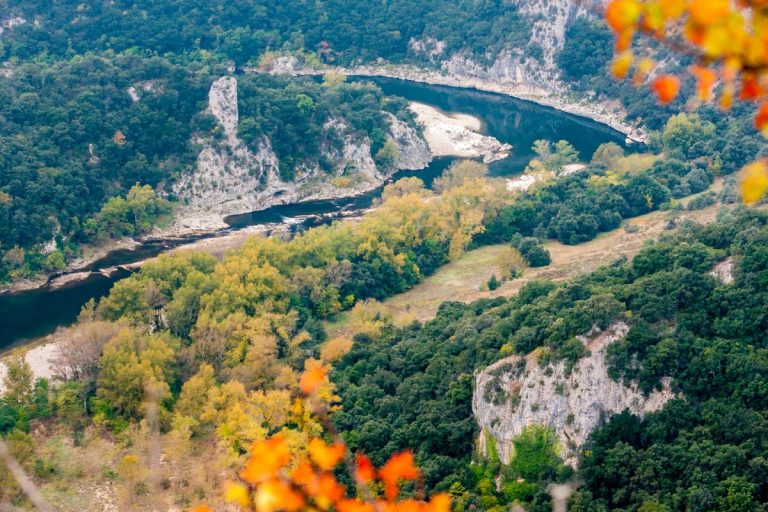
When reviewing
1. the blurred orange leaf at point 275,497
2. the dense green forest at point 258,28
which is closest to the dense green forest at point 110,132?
the dense green forest at point 258,28

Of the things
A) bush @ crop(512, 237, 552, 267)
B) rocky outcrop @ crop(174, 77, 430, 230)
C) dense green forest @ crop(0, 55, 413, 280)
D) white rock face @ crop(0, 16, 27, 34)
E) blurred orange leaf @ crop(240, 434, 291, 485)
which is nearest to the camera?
blurred orange leaf @ crop(240, 434, 291, 485)

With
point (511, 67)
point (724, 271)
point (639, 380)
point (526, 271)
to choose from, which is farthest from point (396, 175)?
point (639, 380)

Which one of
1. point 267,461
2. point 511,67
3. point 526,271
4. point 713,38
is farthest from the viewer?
point 511,67

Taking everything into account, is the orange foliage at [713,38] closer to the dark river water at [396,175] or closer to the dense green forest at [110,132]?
the dark river water at [396,175]

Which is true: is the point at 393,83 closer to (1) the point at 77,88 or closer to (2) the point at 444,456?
(1) the point at 77,88

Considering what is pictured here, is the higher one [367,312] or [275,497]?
[275,497]

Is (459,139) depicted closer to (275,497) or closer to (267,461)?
(267,461)

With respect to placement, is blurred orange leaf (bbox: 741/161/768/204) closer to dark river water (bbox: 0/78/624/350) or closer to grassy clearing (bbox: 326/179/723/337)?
grassy clearing (bbox: 326/179/723/337)

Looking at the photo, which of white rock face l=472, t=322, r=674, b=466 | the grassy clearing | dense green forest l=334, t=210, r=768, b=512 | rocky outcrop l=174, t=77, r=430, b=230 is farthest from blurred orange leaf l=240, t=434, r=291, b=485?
rocky outcrop l=174, t=77, r=430, b=230
